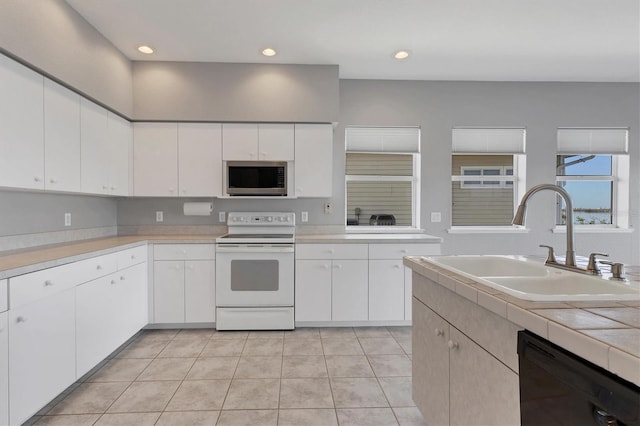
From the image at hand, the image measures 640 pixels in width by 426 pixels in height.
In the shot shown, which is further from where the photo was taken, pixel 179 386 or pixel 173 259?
pixel 173 259

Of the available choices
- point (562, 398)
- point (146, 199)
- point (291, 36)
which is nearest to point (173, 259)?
point (146, 199)

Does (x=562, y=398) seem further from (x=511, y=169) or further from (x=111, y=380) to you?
(x=511, y=169)

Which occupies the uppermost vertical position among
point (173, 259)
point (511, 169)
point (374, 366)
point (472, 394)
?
point (511, 169)

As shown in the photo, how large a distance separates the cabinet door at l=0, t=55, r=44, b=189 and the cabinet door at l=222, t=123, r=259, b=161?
4.78ft

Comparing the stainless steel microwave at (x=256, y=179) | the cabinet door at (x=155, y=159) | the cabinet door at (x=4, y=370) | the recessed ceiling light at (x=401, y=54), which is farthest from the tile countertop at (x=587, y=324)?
the cabinet door at (x=155, y=159)

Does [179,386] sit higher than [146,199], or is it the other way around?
[146,199]

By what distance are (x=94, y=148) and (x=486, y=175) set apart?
13.5ft

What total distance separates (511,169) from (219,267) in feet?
11.8

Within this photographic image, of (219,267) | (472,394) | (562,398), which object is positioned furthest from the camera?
(219,267)

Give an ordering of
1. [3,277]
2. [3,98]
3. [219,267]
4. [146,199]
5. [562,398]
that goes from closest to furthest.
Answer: [562,398] < [3,277] < [3,98] < [219,267] < [146,199]

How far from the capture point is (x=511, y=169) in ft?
12.5

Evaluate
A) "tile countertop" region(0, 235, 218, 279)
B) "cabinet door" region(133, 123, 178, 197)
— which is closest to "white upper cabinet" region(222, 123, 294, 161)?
"cabinet door" region(133, 123, 178, 197)

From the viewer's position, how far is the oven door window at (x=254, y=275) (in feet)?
9.66

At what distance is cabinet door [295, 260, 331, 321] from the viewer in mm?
3002
